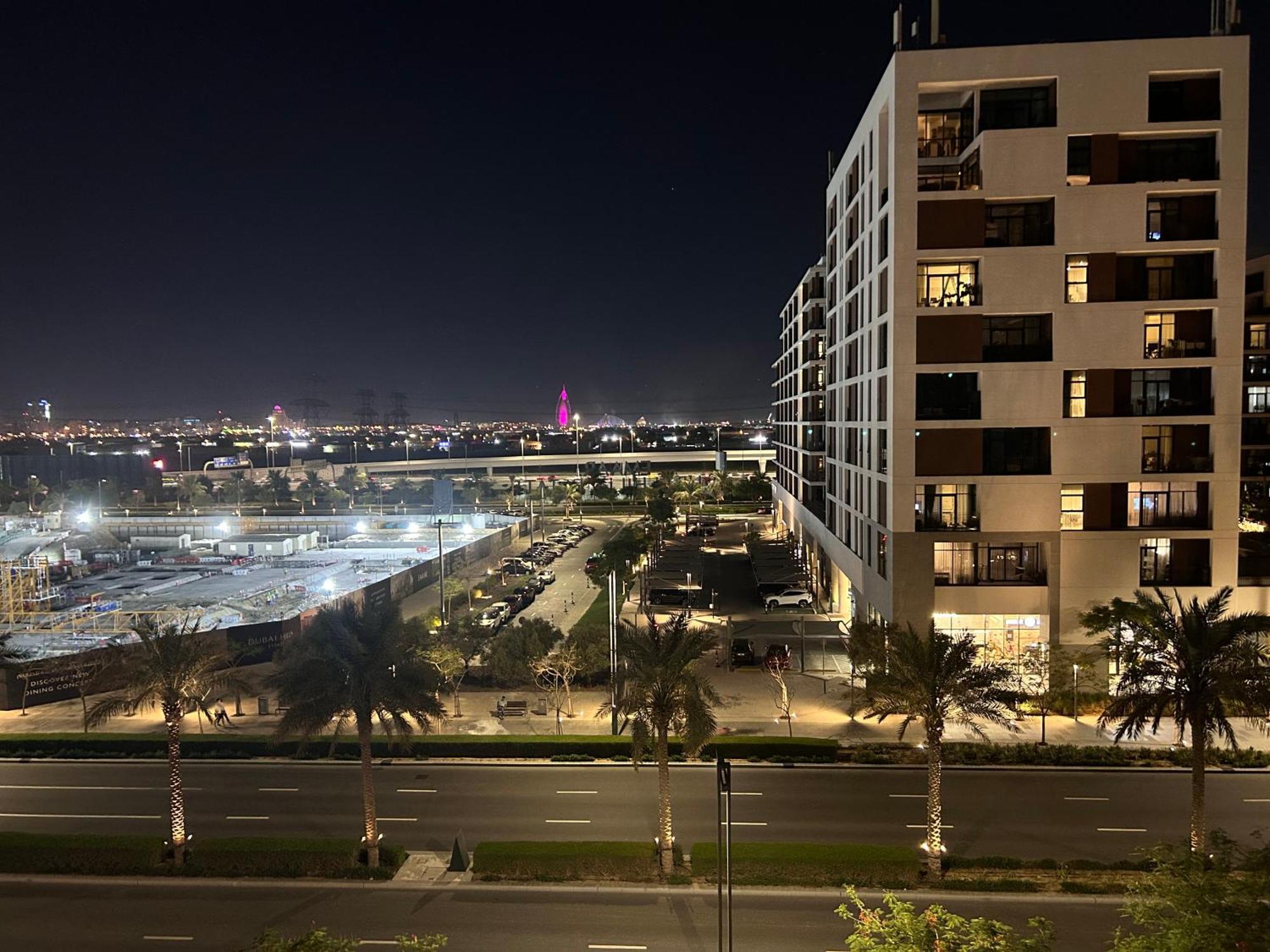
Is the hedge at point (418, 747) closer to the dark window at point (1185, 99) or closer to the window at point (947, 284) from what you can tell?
the window at point (947, 284)

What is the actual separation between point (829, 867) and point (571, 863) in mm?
6818

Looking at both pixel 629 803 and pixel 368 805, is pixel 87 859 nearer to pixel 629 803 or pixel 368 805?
pixel 368 805

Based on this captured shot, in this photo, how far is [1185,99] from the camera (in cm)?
3250

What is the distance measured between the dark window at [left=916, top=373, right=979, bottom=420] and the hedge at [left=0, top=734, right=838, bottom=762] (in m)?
15.2

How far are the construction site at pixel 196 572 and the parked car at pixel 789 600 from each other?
2261 centimetres

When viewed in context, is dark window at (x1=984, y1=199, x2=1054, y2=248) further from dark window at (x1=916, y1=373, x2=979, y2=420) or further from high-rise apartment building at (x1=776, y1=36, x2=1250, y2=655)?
dark window at (x1=916, y1=373, x2=979, y2=420)

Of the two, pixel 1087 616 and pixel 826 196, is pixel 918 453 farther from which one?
pixel 826 196

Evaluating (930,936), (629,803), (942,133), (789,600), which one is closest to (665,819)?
(629,803)

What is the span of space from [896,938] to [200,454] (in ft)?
633

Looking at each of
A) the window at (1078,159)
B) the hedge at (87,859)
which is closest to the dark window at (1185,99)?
the window at (1078,159)

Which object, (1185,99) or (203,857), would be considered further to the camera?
(1185,99)

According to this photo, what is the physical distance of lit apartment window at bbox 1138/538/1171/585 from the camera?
3291cm

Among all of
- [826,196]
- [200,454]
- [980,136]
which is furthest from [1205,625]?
[200,454]

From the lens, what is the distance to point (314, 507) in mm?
103188
